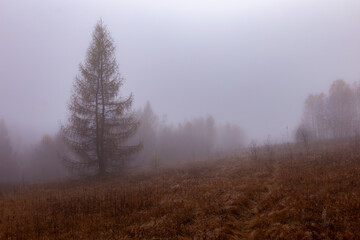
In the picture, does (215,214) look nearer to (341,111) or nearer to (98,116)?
(98,116)

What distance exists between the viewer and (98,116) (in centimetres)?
1642

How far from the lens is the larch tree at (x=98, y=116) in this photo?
16156 millimetres

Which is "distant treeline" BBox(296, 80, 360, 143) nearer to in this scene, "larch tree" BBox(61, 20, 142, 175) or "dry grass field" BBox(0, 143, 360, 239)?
"dry grass field" BBox(0, 143, 360, 239)

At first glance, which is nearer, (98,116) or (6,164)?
(98,116)

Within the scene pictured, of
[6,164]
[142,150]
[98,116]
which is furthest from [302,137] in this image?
[6,164]

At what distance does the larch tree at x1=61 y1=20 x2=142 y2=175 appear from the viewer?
1616 centimetres

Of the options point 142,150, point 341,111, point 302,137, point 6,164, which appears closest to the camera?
point 302,137

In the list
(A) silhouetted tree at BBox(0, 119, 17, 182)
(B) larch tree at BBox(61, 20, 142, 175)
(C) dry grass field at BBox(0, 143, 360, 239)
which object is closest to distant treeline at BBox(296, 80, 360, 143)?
(C) dry grass field at BBox(0, 143, 360, 239)

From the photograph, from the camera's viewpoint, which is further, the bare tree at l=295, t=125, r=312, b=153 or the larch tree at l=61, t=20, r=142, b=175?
the bare tree at l=295, t=125, r=312, b=153

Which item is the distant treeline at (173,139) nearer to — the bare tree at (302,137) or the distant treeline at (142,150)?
the distant treeline at (142,150)

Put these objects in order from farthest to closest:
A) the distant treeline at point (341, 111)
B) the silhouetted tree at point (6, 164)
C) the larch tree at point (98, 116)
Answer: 1. the silhouetted tree at point (6, 164)
2. the distant treeline at point (341, 111)
3. the larch tree at point (98, 116)

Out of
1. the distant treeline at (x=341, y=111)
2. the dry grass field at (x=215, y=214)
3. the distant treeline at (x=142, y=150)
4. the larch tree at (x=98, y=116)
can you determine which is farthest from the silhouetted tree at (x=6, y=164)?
the distant treeline at (x=341, y=111)

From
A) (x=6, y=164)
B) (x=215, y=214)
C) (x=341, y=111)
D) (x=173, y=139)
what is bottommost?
(x=6, y=164)

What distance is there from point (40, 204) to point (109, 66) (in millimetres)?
12160
